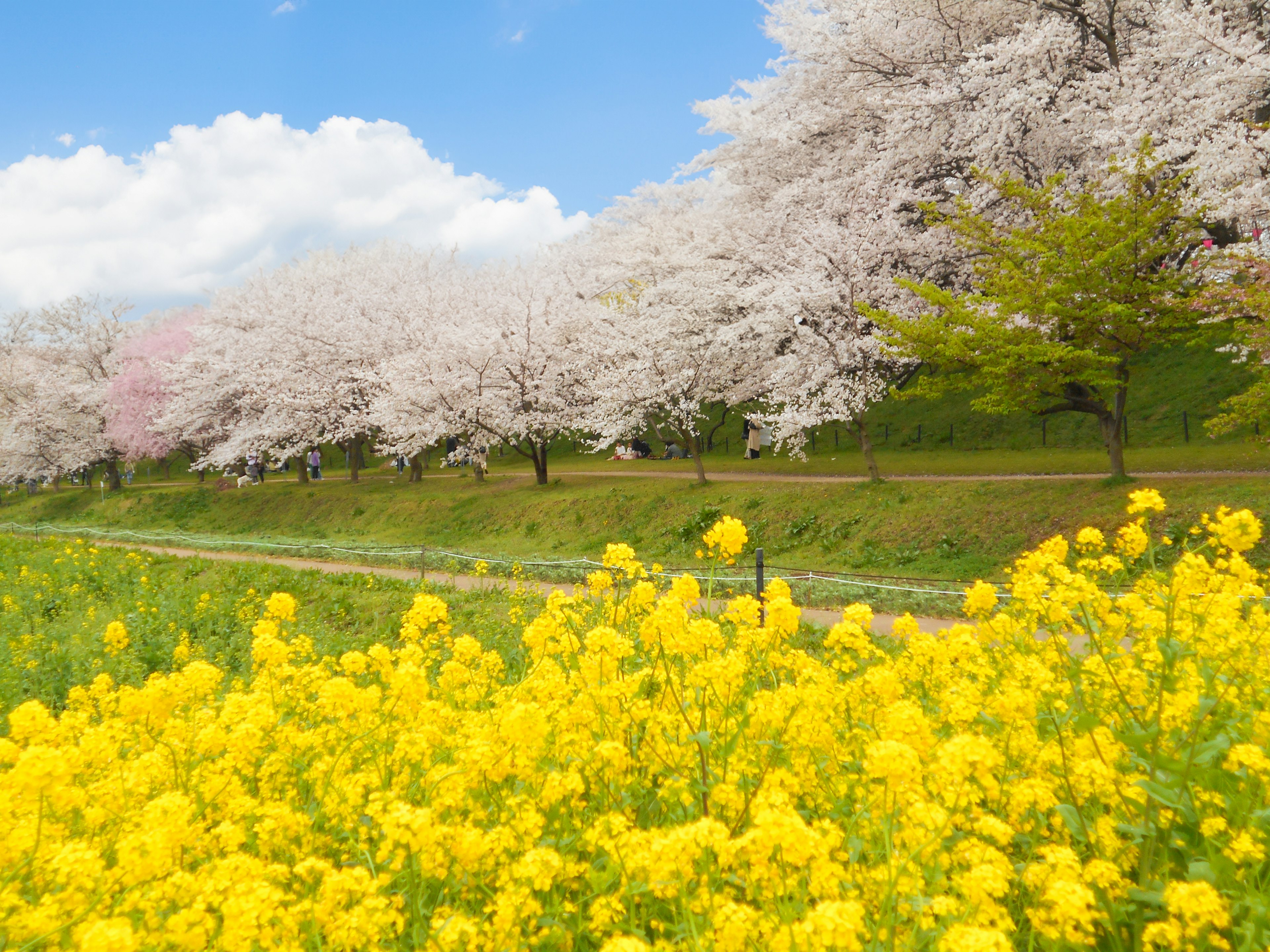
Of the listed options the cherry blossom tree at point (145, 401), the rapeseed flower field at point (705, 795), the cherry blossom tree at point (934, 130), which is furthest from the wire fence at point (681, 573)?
the cherry blossom tree at point (145, 401)

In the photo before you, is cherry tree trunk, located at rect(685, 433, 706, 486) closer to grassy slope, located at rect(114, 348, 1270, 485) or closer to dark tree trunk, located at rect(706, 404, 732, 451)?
grassy slope, located at rect(114, 348, 1270, 485)

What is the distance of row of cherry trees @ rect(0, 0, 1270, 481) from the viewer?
1591cm

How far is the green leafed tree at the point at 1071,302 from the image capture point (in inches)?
492

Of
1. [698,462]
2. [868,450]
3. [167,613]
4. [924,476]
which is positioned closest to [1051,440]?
[924,476]

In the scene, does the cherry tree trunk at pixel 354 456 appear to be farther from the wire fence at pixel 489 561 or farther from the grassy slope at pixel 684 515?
the wire fence at pixel 489 561

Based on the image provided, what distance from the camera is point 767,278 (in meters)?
21.2

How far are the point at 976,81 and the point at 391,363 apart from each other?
72.4ft

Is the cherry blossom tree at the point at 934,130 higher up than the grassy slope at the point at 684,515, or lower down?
higher up

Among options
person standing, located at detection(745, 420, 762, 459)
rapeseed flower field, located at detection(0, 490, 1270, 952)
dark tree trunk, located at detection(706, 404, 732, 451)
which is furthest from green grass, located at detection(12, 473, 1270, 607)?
rapeseed flower field, located at detection(0, 490, 1270, 952)

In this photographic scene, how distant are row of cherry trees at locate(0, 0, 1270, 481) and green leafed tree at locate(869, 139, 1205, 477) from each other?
1.06 meters

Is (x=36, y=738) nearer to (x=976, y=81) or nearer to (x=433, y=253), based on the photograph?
(x=976, y=81)

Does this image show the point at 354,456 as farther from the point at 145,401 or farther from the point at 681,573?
the point at 681,573

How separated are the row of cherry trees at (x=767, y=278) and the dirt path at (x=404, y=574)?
7215 millimetres

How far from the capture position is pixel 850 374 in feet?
61.1
